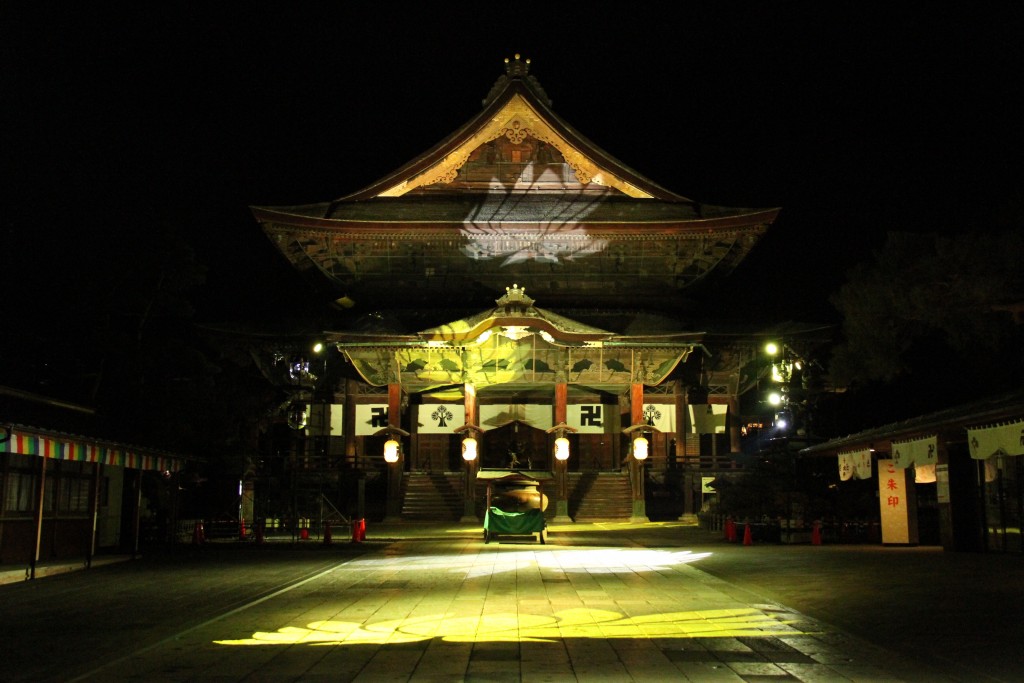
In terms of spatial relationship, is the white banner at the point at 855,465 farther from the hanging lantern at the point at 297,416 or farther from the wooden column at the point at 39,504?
the wooden column at the point at 39,504

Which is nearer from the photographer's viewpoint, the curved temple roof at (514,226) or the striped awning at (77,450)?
the striped awning at (77,450)

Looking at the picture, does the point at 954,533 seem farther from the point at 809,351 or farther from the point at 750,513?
the point at 809,351

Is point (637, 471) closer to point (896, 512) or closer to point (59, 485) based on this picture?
point (896, 512)

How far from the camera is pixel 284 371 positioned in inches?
1423

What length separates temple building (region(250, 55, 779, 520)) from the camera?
3375 cm

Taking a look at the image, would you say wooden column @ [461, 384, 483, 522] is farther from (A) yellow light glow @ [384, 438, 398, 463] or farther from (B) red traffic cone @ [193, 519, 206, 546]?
(B) red traffic cone @ [193, 519, 206, 546]

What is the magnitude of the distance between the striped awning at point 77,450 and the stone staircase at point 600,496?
53.4 feet

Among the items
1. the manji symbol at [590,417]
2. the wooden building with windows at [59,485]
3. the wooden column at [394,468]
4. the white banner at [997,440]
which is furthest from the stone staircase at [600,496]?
the white banner at [997,440]

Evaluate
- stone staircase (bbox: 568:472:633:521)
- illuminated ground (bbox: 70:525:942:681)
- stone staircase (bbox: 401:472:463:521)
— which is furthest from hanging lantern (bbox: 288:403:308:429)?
illuminated ground (bbox: 70:525:942:681)

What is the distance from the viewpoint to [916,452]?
66.2ft

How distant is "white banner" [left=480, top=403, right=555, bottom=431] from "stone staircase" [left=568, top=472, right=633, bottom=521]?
2964 mm

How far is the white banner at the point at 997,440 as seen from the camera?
51.2ft

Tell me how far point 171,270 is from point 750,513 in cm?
1761

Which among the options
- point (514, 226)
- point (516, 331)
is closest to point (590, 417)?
point (516, 331)
